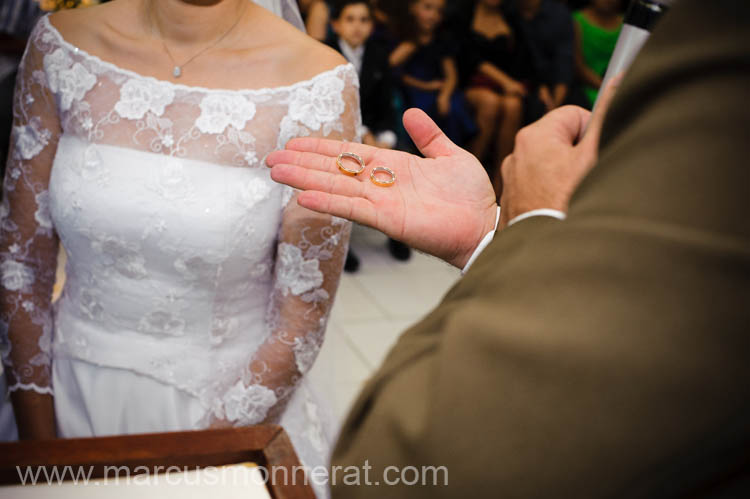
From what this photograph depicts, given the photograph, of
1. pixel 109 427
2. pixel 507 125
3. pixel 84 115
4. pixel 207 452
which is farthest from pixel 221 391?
pixel 507 125

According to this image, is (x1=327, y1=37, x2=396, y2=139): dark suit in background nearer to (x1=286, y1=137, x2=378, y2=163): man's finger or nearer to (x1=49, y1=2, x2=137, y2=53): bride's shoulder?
(x1=49, y1=2, x2=137, y2=53): bride's shoulder

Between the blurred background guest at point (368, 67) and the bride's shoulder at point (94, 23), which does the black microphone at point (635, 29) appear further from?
the blurred background guest at point (368, 67)

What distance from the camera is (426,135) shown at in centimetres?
90

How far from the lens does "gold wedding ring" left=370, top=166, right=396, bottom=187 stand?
0.85m

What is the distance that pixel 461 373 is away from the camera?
0.41m

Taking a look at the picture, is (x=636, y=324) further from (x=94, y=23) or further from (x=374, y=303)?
(x=374, y=303)

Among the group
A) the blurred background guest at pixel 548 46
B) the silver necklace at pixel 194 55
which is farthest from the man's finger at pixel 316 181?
the blurred background guest at pixel 548 46

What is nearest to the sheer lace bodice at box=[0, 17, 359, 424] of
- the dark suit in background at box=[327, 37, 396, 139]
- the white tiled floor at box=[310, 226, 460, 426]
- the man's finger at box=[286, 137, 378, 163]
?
the man's finger at box=[286, 137, 378, 163]

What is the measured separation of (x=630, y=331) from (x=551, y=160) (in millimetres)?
316

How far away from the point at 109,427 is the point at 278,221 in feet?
1.96

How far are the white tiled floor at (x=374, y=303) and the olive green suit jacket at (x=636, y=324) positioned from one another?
1860 millimetres

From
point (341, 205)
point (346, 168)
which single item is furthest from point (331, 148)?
point (341, 205)

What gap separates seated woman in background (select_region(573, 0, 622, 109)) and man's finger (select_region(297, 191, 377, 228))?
12.7ft

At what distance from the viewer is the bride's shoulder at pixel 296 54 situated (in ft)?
3.96
